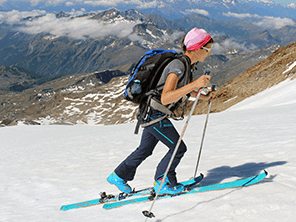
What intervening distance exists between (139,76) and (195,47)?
1282mm

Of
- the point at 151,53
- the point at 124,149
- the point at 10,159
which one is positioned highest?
the point at 151,53

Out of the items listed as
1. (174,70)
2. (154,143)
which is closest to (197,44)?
(174,70)

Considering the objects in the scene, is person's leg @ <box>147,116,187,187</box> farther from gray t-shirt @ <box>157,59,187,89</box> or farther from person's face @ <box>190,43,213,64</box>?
person's face @ <box>190,43,213,64</box>

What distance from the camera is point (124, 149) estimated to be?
1216 centimetres

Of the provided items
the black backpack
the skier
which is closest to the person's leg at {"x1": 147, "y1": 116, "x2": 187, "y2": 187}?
the skier

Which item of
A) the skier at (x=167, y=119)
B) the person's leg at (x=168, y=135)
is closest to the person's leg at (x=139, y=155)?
the skier at (x=167, y=119)

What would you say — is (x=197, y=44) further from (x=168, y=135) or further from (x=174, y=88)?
(x=168, y=135)

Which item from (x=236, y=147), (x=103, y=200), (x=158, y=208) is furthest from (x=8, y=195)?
(x=236, y=147)

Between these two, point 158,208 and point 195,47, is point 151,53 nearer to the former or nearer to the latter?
point 195,47

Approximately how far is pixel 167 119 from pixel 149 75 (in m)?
1.05

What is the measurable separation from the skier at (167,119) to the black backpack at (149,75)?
119 millimetres

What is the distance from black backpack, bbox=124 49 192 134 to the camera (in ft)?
14.0

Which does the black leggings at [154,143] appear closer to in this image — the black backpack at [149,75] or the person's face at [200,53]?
the black backpack at [149,75]

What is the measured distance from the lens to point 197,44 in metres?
4.35
